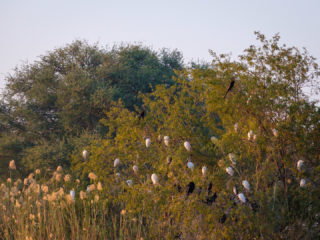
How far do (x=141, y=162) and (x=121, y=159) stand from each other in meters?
0.68

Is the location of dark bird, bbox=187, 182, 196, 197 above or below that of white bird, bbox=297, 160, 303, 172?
below

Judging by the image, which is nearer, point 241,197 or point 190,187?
point 241,197

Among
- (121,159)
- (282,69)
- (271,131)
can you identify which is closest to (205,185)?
(271,131)

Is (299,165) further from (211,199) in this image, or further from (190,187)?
(190,187)

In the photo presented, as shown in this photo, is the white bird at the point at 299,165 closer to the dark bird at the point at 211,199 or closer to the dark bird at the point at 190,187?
the dark bird at the point at 211,199

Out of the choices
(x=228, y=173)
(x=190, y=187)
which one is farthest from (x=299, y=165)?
(x=190, y=187)

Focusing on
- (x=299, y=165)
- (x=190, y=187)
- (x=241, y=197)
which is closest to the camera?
(x=241, y=197)

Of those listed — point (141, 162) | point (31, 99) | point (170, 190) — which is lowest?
point (170, 190)

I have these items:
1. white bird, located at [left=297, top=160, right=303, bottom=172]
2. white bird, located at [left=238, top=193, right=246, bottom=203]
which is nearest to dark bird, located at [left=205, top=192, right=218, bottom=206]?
white bird, located at [left=238, top=193, right=246, bottom=203]

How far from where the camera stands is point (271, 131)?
823 cm

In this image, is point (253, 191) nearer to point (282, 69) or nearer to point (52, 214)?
point (282, 69)

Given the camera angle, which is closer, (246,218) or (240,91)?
(246,218)

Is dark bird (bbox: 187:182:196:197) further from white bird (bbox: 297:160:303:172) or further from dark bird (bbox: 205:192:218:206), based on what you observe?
white bird (bbox: 297:160:303:172)

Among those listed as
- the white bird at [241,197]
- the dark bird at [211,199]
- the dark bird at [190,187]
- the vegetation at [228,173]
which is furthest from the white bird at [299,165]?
the dark bird at [190,187]
